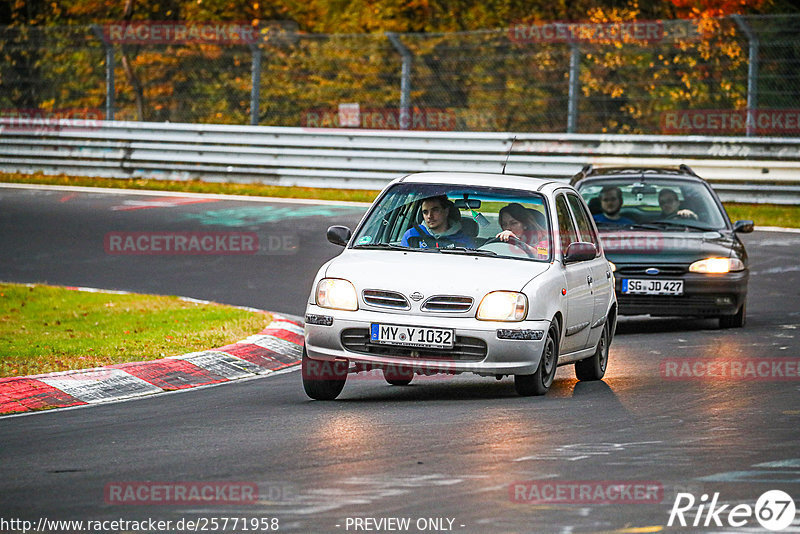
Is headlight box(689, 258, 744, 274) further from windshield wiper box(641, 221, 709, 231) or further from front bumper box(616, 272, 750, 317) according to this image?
windshield wiper box(641, 221, 709, 231)

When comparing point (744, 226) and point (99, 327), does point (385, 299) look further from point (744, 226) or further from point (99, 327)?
point (744, 226)

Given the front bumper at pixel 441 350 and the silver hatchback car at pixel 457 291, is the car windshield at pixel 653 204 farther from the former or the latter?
the front bumper at pixel 441 350

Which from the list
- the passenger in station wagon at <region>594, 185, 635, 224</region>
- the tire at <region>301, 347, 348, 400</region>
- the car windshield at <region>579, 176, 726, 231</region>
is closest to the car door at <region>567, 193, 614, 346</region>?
the tire at <region>301, 347, 348, 400</region>

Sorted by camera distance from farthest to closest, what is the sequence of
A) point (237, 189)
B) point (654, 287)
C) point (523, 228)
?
point (237, 189)
point (654, 287)
point (523, 228)

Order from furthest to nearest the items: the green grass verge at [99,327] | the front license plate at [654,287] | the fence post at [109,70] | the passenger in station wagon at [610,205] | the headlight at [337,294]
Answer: the fence post at [109,70] < the passenger in station wagon at [610,205] < the front license plate at [654,287] < the green grass verge at [99,327] < the headlight at [337,294]

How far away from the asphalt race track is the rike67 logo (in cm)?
2

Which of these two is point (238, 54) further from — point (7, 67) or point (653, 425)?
point (653, 425)

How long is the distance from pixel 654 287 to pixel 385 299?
512 cm

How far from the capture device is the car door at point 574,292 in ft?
32.7

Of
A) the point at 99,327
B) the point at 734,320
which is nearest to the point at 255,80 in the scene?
the point at 99,327

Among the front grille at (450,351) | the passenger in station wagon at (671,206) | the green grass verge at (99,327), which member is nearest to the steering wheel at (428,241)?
the front grille at (450,351)

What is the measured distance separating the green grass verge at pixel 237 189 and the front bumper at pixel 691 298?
933 cm

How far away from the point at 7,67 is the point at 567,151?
12301 millimetres

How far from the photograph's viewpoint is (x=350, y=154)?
25422 millimetres
